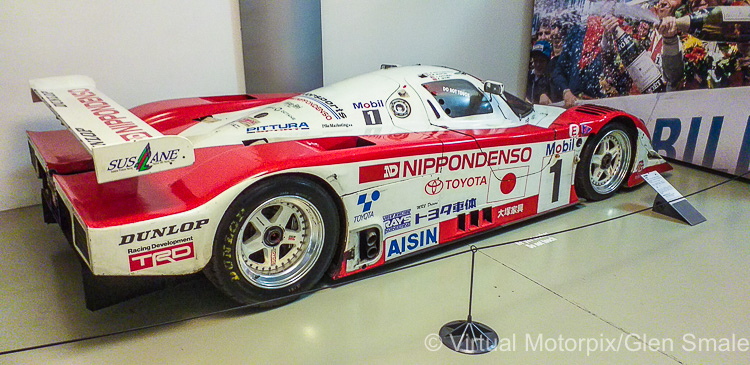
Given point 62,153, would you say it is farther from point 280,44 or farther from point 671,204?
point 671,204

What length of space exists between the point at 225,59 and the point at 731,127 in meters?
4.86

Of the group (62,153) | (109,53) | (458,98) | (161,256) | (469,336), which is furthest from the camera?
(109,53)

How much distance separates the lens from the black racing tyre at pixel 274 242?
96.6 inches

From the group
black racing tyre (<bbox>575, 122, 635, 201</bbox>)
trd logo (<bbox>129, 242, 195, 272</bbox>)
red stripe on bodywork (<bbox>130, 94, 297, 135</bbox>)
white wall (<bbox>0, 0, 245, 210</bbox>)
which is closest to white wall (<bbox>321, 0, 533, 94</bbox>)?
white wall (<bbox>0, 0, 245, 210</bbox>)

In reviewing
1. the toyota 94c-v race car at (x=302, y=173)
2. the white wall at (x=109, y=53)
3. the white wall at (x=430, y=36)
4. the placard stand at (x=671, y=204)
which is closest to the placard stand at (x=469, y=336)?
the toyota 94c-v race car at (x=302, y=173)

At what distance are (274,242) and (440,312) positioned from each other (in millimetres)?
945

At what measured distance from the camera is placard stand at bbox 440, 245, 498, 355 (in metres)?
2.43

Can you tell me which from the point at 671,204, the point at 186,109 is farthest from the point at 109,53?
the point at 671,204

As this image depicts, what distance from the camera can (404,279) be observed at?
3.06 metres

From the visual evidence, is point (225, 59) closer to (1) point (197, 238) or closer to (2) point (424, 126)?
(2) point (424, 126)

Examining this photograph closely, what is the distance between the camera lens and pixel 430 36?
619cm

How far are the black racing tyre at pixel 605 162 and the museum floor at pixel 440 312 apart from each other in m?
0.66

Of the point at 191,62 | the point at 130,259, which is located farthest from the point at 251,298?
the point at 191,62

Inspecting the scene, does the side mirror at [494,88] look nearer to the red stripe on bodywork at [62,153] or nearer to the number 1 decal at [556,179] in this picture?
the number 1 decal at [556,179]
